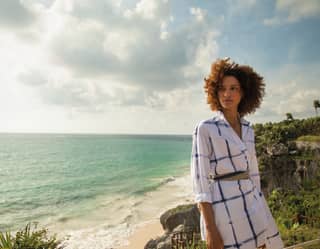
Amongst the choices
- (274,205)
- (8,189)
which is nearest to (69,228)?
(274,205)

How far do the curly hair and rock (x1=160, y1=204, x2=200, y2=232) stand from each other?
10.4 meters

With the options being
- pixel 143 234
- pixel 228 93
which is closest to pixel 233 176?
pixel 228 93

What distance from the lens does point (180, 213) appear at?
12469 mm

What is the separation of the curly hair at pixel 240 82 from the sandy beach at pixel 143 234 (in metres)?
12.4

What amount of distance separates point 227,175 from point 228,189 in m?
0.09

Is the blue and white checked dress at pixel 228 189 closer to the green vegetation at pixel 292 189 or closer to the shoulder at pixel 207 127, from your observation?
the shoulder at pixel 207 127

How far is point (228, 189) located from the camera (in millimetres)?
1662

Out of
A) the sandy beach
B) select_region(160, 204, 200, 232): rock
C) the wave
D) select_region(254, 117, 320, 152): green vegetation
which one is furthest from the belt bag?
the wave

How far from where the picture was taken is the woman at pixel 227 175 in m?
1.60

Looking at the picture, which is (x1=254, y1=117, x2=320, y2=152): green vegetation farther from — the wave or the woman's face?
the woman's face

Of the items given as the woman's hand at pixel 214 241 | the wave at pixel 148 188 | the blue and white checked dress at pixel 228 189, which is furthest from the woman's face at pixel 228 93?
the wave at pixel 148 188

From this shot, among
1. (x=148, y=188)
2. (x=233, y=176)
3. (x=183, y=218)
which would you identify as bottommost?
(x=148, y=188)

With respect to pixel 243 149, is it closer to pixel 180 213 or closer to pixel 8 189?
pixel 180 213

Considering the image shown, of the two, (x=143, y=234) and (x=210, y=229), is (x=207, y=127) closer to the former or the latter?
(x=210, y=229)
